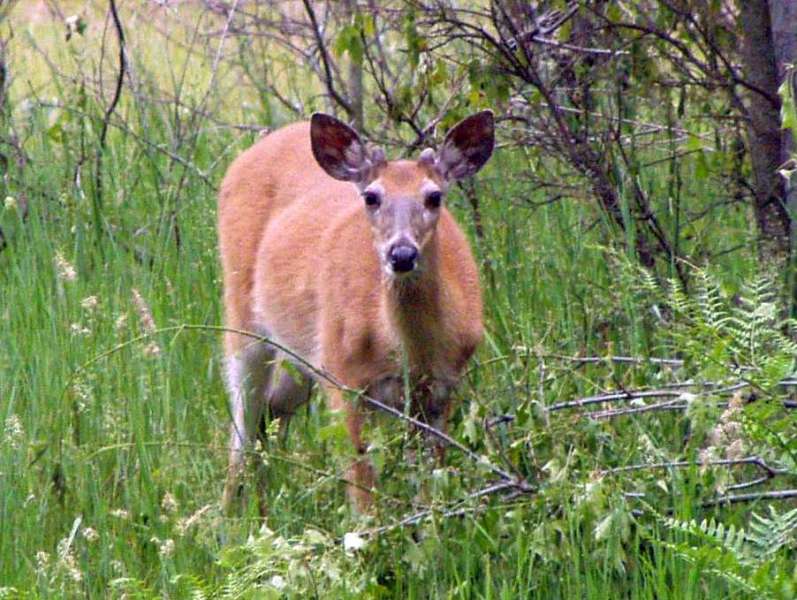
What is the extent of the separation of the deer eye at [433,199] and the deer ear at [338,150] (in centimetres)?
39

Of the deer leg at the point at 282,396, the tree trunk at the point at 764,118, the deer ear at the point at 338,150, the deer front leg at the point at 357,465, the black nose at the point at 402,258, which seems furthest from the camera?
the deer leg at the point at 282,396

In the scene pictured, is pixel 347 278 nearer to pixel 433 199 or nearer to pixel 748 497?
pixel 433 199

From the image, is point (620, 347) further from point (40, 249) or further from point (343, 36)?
point (40, 249)

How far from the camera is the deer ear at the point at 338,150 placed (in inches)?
234

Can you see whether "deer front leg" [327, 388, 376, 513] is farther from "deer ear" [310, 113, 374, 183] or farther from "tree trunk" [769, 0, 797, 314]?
"tree trunk" [769, 0, 797, 314]

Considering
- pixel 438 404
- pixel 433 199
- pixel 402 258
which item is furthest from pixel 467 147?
pixel 438 404

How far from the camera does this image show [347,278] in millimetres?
5992

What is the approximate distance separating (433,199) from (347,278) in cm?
52

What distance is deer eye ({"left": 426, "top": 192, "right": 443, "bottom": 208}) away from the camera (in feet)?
18.5

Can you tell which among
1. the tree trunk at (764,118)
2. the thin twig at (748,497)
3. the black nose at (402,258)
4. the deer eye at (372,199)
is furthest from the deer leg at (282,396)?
the thin twig at (748,497)

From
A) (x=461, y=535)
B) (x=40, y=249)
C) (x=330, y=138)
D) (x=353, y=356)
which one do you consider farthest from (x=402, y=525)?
(x=40, y=249)

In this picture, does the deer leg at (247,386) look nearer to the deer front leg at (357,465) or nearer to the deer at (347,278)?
the deer at (347,278)

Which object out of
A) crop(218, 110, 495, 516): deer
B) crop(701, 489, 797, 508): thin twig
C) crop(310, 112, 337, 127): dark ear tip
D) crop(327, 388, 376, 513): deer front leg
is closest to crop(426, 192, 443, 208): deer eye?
crop(218, 110, 495, 516): deer

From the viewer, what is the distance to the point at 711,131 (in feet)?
23.9
